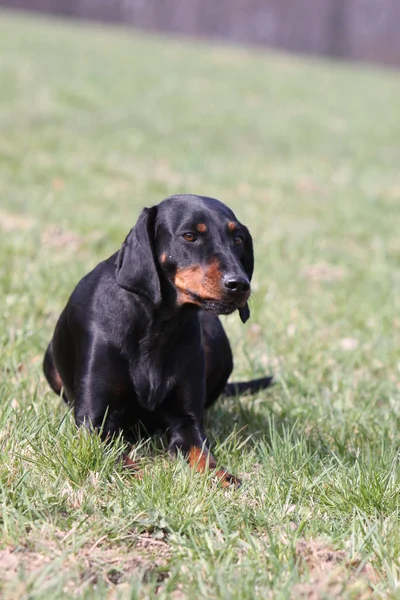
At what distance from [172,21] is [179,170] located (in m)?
27.1

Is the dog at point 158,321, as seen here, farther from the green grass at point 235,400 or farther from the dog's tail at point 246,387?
the dog's tail at point 246,387

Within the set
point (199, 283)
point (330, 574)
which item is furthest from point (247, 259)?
point (330, 574)

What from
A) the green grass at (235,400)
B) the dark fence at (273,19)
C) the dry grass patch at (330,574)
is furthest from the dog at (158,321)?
the dark fence at (273,19)

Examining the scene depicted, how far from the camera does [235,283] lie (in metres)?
2.68

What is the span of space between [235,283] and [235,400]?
48.9 inches

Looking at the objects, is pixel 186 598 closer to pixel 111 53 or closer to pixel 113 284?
pixel 113 284

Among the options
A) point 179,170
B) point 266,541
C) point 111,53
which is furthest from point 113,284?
point 111,53

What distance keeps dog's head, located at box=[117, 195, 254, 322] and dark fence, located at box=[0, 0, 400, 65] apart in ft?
111

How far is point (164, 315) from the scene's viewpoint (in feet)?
9.98

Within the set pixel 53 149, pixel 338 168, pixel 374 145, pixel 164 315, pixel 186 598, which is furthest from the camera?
pixel 374 145

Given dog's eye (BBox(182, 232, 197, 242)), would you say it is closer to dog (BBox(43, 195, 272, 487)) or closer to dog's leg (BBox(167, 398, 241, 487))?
dog (BBox(43, 195, 272, 487))

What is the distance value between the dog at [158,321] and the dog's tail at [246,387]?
0.65 metres

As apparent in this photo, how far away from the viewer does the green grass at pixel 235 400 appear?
2219 millimetres

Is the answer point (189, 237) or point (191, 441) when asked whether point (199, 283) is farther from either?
point (191, 441)
